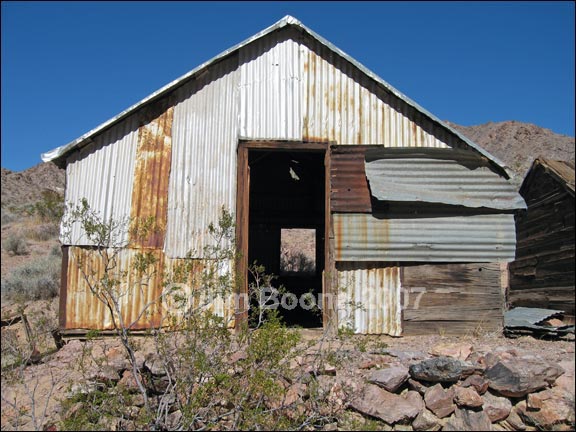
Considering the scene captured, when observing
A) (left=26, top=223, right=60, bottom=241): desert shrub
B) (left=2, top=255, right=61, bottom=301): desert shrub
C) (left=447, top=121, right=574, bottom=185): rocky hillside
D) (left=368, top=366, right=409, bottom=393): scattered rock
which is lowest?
(left=368, top=366, right=409, bottom=393): scattered rock

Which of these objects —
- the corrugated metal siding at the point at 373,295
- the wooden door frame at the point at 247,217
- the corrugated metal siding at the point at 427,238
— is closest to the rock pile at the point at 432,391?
the corrugated metal siding at the point at 373,295

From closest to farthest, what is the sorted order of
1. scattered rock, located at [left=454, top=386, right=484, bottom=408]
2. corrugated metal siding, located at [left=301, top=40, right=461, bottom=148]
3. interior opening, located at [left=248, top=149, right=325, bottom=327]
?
scattered rock, located at [left=454, top=386, right=484, bottom=408] < corrugated metal siding, located at [left=301, top=40, right=461, bottom=148] < interior opening, located at [left=248, top=149, right=325, bottom=327]

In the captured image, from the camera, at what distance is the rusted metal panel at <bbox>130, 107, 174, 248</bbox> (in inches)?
366

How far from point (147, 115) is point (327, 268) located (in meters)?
4.38

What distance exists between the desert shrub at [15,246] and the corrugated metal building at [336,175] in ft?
Result: 42.9

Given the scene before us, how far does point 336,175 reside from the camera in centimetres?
980

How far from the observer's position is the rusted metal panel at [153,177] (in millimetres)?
9289

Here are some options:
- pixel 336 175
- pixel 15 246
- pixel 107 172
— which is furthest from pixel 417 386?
pixel 15 246

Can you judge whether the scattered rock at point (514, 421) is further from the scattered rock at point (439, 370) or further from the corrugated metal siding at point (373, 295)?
the corrugated metal siding at point (373, 295)

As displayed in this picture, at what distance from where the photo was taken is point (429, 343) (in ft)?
29.9

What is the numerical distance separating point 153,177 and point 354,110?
3.96 m

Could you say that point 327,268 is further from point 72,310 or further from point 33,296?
point 33,296

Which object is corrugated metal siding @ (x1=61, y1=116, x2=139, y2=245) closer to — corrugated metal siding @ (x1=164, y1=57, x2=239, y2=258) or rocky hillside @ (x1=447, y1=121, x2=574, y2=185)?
corrugated metal siding @ (x1=164, y1=57, x2=239, y2=258)

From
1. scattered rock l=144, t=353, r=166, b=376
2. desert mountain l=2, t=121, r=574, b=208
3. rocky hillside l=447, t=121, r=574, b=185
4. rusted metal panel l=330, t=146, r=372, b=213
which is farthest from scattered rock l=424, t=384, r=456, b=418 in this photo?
rocky hillside l=447, t=121, r=574, b=185
